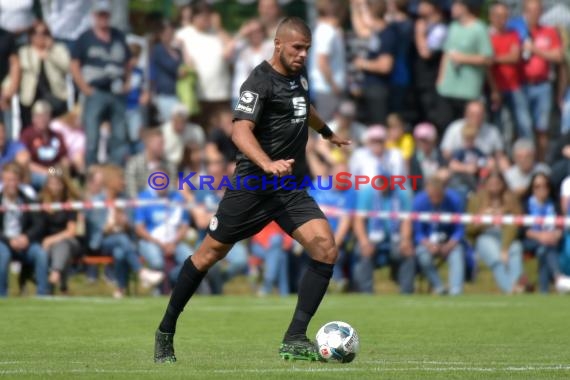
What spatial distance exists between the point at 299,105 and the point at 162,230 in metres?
9.30

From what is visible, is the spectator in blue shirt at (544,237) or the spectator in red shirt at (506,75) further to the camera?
the spectator in red shirt at (506,75)

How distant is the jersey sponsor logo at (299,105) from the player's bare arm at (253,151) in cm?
42

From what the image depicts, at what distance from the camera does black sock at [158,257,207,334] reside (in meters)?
9.12

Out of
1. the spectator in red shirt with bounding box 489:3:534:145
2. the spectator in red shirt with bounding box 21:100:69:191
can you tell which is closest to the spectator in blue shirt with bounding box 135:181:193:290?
the spectator in red shirt with bounding box 21:100:69:191

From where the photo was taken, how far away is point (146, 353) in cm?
973

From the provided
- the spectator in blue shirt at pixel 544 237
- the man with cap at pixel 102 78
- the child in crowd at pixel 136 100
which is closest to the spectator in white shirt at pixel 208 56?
the child in crowd at pixel 136 100

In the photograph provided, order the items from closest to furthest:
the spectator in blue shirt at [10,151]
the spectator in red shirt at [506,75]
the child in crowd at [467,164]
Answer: the spectator in blue shirt at [10,151] < the child in crowd at [467,164] < the spectator in red shirt at [506,75]

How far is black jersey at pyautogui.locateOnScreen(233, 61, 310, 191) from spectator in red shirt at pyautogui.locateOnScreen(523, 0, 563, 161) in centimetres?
1186

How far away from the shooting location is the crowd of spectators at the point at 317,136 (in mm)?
18062

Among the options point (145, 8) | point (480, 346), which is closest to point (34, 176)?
point (145, 8)

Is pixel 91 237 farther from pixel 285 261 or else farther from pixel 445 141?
pixel 445 141

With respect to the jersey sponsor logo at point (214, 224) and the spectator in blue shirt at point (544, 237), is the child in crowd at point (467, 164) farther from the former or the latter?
the jersey sponsor logo at point (214, 224)

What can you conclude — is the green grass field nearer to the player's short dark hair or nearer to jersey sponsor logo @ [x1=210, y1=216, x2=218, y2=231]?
jersey sponsor logo @ [x1=210, y1=216, x2=218, y2=231]

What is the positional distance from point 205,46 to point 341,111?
9.02ft
